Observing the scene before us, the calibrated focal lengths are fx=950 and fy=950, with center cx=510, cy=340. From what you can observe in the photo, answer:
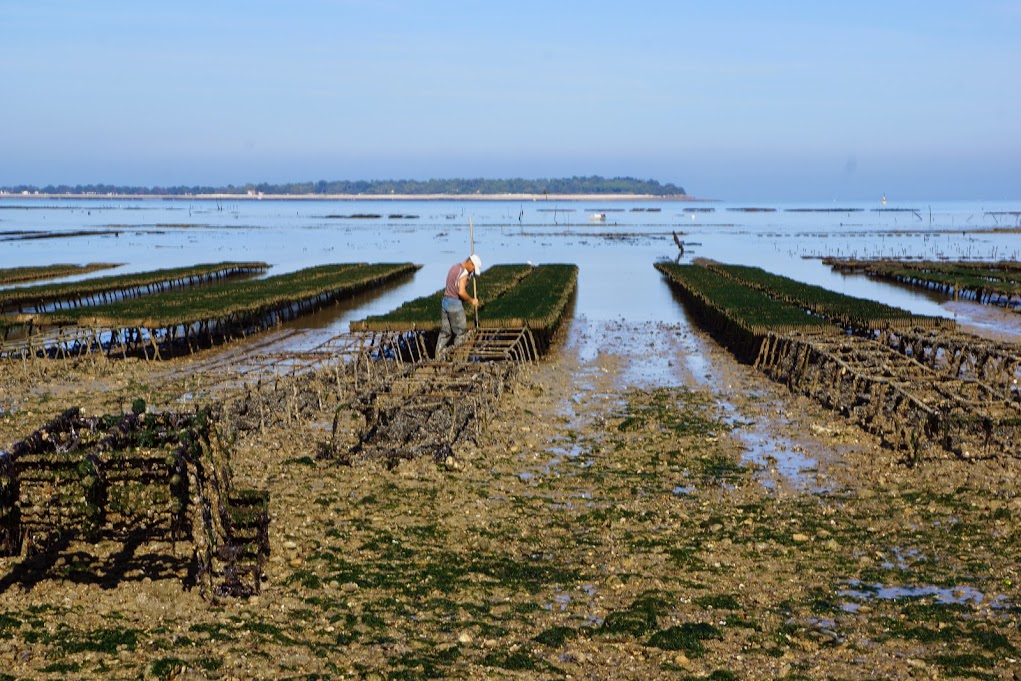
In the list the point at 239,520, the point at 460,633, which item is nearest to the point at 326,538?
the point at 239,520

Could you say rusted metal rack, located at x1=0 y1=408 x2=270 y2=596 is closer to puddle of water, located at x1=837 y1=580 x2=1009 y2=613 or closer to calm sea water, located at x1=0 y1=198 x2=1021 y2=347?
puddle of water, located at x1=837 y1=580 x2=1009 y2=613

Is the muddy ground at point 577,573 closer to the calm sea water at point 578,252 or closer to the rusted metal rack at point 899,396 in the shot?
the rusted metal rack at point 899,396

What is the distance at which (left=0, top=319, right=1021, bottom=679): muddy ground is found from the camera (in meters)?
11.3

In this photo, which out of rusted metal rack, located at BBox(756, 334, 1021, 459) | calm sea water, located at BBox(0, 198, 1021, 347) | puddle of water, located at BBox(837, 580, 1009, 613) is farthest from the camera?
calm sea water, located at BBox(0, 198, 1021, 347)

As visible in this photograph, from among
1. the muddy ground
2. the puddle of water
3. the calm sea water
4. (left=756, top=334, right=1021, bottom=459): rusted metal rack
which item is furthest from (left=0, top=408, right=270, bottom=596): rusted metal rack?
the calm sea water

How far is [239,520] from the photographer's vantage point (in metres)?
13.9

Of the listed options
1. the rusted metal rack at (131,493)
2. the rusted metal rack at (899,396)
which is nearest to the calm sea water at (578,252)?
the rusted metal rack at (899,396)

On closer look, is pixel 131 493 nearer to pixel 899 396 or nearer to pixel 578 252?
pixel 899 396

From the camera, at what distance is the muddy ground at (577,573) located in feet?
37.0

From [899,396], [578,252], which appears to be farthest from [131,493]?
[578,252]

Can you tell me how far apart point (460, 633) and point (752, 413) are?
15.9 meters

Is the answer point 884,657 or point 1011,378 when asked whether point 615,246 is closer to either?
point 1011,378

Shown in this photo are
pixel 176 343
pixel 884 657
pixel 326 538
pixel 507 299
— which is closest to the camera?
pixel 884 657

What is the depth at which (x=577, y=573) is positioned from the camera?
46.3ft
